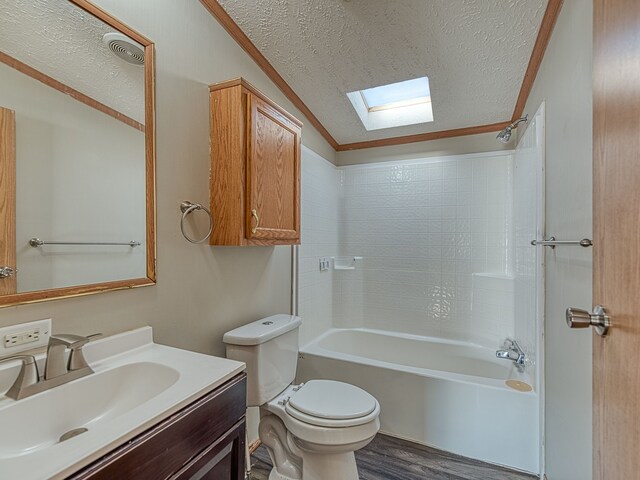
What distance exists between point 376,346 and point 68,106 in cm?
263

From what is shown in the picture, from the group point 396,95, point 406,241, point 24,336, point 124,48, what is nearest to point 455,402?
point 406,241

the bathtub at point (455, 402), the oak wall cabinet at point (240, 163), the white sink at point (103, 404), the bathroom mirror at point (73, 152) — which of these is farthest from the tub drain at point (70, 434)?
the bathtub at point (455, 402)

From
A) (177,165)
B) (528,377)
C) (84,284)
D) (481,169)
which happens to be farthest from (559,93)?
(84,284)

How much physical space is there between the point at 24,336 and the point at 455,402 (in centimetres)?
203

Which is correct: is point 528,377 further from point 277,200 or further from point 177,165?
point 177,165

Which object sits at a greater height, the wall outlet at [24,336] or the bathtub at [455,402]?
the wall outlet at [24,336]

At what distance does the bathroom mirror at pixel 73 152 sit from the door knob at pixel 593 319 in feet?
4.47

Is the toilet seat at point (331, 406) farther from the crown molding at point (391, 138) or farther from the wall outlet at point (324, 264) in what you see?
the crown molding at point (391, 138)

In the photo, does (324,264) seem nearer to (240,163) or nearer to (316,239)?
(316,239)

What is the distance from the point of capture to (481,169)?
2549mm

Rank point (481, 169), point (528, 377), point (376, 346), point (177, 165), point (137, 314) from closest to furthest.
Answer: point (137, 314)
point (177, 165)
point (528, 377)
point (481, 169)
point (376, 346)

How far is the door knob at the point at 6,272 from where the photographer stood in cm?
86

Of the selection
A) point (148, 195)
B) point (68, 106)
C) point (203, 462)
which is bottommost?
point (203, 462)

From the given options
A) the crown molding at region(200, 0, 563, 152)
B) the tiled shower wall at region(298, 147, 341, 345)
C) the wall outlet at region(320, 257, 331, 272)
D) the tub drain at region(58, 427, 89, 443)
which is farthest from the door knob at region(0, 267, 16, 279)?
the wall outlet at region(320, 257, 331, 272)
